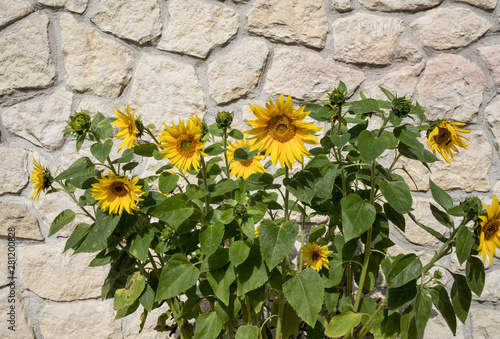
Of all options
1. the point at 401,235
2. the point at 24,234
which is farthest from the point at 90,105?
the point at 401,235

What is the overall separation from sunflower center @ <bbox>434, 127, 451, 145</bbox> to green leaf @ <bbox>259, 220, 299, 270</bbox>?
1.45 ft

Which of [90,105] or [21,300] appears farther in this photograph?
[21,300]

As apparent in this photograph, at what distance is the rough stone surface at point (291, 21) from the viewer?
Result: 1.62 meters

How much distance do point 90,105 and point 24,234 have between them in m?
0.67

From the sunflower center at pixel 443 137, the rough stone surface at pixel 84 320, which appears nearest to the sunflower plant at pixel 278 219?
the sunflower center at pixel 443 137

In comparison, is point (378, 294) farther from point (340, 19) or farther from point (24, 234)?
point (24, 234)

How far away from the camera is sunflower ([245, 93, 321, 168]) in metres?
0.89

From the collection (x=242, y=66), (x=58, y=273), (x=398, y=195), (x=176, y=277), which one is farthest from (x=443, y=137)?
(x=58, y=273)

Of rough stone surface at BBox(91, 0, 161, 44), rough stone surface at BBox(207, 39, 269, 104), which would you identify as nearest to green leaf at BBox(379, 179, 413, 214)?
rough stone surface at BBox(207, 39, 269, 104)

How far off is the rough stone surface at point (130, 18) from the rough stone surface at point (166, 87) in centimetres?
11

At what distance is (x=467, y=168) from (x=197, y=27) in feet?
4.23

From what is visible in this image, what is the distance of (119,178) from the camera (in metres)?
1.03

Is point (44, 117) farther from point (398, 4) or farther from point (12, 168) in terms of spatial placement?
point (398, 4)

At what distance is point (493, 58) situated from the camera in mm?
1558
